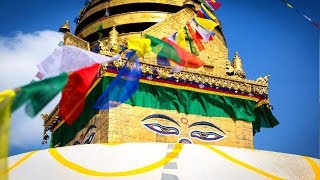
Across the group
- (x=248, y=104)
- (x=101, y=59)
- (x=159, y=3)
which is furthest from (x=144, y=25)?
(x=101, y=59)

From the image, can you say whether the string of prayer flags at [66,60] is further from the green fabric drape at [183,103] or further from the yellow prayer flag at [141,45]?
the green fabric drape at [183,103]

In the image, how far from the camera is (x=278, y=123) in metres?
16.7

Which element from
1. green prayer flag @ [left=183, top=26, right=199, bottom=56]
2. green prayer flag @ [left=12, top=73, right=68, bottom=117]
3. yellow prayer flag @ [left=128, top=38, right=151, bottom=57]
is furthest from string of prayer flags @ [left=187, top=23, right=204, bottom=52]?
green prayer flag @ [left=12, top=73, right=68, bottom=117]

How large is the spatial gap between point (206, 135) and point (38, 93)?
10505 millimetres

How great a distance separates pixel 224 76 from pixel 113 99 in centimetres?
923

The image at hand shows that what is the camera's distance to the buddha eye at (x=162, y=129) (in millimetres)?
14312

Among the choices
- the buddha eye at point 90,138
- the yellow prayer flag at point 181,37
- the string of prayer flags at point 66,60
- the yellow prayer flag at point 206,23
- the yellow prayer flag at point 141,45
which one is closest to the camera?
the string of prayer flags at point 66,60

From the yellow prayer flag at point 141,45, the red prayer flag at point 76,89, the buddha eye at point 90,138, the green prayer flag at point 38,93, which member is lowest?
the green prayer flag at point 38,93

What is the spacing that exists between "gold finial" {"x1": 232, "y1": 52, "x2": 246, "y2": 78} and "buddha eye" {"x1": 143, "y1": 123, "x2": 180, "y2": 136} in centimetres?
314

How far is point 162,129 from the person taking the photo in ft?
47.3

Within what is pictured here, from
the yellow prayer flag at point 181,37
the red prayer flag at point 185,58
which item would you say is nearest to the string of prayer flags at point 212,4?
the yellow prayer flag at point 181,37

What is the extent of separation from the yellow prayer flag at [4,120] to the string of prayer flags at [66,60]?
963 millimetres

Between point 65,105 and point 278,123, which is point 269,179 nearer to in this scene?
point 65,105

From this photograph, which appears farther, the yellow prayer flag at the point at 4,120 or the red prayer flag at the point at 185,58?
the red prayer flag at the point at 185,58
